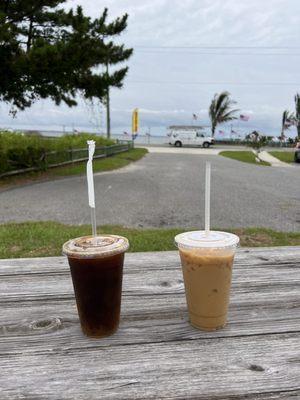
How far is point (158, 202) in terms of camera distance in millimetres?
8031

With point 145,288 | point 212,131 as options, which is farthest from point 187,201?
point 212,131

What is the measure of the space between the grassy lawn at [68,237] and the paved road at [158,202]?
568 millimetres

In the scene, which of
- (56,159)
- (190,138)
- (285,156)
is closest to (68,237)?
(56,159)

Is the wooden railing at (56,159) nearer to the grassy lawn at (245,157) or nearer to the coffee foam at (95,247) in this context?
the grassy lawn at (245,157)

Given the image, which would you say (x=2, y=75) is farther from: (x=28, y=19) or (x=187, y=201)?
(x=187, y=201)

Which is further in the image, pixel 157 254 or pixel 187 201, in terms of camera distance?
pixel 187 201

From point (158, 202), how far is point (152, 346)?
23.1 ft

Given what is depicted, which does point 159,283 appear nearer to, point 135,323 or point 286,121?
point 135,323

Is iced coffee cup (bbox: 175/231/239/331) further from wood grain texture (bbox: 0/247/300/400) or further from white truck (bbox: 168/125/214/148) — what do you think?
white truck (bbox: 168/125/214/148)

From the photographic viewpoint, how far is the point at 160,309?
1.21 metres

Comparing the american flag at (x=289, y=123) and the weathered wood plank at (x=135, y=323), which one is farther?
the american flag at (x=289, y=123)

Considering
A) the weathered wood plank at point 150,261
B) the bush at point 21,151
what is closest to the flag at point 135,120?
the bush at point 21,151

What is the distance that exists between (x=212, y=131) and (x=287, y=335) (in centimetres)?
4369

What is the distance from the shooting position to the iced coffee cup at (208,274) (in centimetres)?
104
